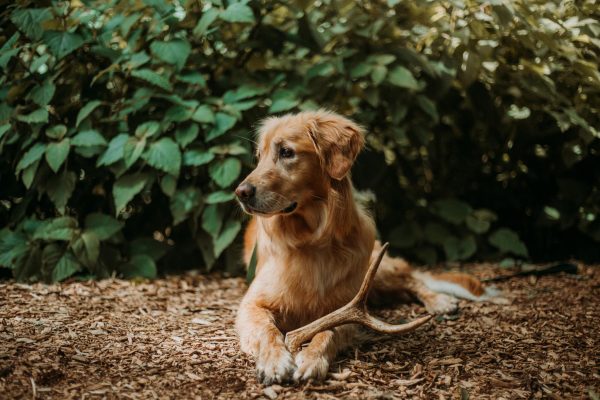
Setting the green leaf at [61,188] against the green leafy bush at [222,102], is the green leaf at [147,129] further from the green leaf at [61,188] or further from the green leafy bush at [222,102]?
the green leaf at [61,188]

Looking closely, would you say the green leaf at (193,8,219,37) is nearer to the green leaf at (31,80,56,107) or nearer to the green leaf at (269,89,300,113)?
the green leaf at (269,89,300,113)

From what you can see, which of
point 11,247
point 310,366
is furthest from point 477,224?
point 11,247

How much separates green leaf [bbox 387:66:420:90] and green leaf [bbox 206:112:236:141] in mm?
1259

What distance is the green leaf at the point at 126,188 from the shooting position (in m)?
3.99

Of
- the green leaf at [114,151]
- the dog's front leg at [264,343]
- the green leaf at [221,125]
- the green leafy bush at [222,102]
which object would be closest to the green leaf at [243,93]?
the green leafy bush at [222,102]

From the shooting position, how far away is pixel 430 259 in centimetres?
500

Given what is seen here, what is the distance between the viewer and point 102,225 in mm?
4125

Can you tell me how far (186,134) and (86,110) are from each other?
2.45ft

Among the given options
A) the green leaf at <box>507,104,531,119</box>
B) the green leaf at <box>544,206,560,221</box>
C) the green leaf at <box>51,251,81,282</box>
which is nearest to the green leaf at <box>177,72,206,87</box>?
the green leaf at <box>51,251,81,282</box>

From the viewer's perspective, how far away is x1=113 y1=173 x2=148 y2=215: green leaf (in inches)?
157

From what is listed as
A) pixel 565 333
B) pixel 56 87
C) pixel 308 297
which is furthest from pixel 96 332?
pixel 565 333

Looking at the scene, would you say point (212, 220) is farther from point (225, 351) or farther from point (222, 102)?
point (225, 351)

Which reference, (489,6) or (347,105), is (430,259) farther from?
(489,6)

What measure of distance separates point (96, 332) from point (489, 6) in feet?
11.9
